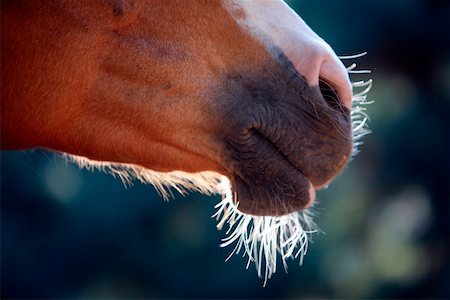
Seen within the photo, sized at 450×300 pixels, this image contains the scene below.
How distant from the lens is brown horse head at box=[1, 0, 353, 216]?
2.32 m

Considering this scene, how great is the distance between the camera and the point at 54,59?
2322 millimetres

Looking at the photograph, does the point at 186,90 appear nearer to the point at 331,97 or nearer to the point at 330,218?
the point at 331,97

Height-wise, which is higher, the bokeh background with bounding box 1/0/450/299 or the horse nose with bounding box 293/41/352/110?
the horse nose with bounding box 293/41/352/110

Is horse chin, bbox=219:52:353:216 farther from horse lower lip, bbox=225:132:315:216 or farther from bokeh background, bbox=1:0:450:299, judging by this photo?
bokeh background, bbox=1:0:450:299

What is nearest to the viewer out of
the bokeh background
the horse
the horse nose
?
the horse

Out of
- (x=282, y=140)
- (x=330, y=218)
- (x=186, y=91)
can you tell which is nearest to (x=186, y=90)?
(x=186, y=91)

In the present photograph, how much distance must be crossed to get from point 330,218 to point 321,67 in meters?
5.86

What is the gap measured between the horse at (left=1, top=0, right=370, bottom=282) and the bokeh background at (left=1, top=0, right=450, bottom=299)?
4963 millimetres

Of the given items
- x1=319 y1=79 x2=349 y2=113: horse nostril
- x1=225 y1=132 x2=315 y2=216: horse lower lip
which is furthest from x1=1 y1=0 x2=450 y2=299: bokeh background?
x1=225 y1=132 x2=315 y2=216: horse lower lip

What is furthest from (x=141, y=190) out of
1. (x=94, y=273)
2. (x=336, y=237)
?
(x=336, y=237)

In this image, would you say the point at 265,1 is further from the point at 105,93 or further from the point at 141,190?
the point at 141,190

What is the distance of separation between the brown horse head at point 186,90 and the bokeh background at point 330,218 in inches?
195

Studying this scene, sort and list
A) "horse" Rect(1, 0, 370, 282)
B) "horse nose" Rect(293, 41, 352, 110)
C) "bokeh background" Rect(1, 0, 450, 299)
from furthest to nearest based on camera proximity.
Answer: "bokeh background" Rect(1, 0, 450, 299), "horse nose" Rect(293, 41, 352, 110), "horse" Rect(1, 0, 370, 282)

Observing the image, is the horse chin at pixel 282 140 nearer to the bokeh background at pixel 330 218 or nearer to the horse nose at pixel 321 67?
the horse nose at pixel 321 67
